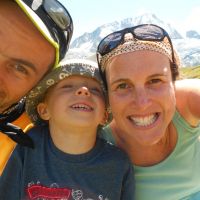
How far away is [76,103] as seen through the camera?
5684mm

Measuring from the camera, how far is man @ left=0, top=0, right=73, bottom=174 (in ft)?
18.3

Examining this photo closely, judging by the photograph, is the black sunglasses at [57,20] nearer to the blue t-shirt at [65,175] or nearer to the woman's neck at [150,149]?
the blue t-shirt at [65,175]

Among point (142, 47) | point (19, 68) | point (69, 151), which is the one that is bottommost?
point (69, 151)

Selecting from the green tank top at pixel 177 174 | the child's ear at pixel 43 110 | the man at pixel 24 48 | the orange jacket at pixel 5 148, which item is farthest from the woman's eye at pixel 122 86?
the orange jacket at pixel 5 148

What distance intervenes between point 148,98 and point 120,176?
1.29 metres

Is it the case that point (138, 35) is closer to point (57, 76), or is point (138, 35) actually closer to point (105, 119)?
point (57, 76)

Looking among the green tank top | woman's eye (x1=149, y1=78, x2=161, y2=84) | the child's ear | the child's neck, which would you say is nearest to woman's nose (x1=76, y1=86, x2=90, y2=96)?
the child's neck

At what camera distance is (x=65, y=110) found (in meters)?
5.71

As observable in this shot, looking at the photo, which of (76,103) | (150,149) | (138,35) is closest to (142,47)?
(138,35)

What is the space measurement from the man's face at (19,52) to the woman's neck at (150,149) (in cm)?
174

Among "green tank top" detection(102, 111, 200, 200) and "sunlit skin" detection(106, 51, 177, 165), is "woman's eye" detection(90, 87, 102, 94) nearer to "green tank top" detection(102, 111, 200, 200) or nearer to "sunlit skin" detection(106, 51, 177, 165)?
"sunlit skin" detection(106, 51, 177, 165)

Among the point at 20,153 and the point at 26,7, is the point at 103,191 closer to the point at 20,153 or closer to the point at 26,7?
the point at 20,153

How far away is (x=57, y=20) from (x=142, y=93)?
1.73 meters

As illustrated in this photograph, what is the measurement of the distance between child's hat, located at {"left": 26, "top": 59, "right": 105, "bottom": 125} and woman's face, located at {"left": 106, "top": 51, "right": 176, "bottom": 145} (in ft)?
1.83
